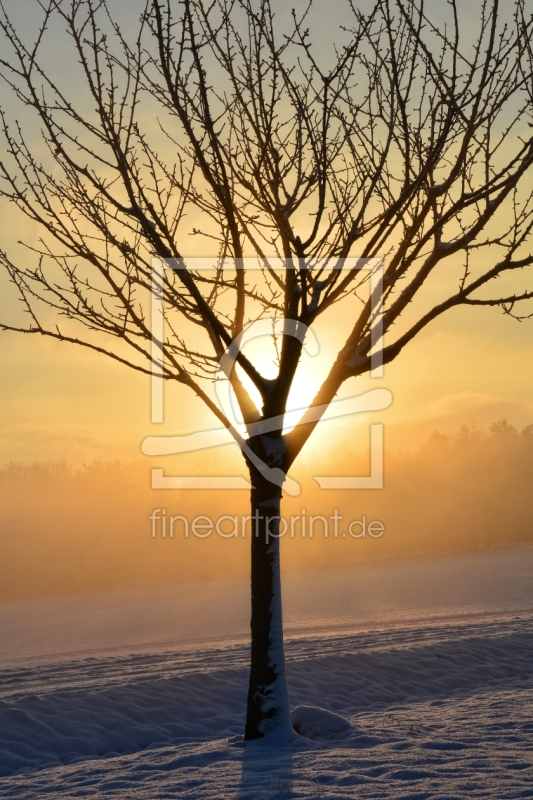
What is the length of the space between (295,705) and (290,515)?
7327cm

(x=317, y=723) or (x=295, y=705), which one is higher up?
(x=317, y=723)

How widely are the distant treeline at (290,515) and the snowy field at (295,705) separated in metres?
52.8

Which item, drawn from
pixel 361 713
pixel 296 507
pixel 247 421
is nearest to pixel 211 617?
pixel 361 713

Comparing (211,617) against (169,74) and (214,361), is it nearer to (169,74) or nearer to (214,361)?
(214,361)

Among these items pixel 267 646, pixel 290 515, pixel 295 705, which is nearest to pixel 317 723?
pixel 267 646

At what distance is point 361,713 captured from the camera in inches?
388

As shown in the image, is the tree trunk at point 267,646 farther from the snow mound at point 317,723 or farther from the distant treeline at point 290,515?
the distant treeline at point 290,515

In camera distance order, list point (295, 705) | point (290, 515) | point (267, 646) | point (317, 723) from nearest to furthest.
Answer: point (267, 646) → point (317, 723) → point (295, 705) → point (290, 515)

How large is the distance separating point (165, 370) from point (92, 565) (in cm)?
6938

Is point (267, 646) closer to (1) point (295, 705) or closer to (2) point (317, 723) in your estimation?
(2) point (317, 723)

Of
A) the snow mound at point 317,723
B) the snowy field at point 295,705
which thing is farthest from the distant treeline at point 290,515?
the snow mound at point 317,723

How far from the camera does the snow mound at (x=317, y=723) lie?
7785 mm

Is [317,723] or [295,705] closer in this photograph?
[317,723]

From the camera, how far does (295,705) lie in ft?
35.2
